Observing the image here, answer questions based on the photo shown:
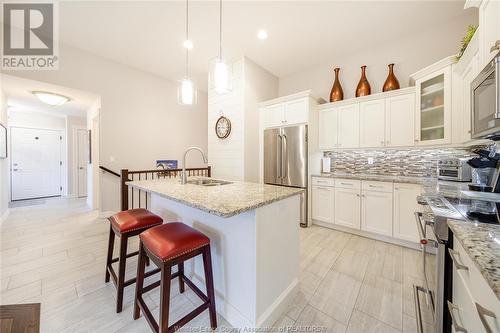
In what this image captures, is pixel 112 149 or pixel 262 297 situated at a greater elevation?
pixel 112 149

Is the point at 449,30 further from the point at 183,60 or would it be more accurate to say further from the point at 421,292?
the point at 183,60

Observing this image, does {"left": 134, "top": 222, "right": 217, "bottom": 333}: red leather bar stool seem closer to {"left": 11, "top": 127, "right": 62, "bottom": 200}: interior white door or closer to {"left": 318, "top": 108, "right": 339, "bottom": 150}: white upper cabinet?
{"left": 318, "top": 108, "right": 339, "bottom": 150}: white upper cabinet

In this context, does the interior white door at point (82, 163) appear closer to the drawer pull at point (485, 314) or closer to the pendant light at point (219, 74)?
the pendant light at point (219, 74)

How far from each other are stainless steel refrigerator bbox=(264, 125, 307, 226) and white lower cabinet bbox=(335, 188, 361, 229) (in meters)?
0.52

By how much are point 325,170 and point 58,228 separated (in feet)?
15.5

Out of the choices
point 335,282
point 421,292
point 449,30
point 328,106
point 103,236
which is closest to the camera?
point 421,292

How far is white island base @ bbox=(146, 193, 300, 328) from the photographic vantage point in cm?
129

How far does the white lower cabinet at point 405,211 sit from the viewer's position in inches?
96.7

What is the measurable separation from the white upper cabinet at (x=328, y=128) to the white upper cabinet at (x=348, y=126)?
0.21ft

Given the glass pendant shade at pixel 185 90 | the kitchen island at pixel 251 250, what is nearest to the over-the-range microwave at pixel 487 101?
the kitchen island at pixel 251 250

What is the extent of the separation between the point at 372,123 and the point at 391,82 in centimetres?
68

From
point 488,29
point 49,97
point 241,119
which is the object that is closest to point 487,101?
point 488,29

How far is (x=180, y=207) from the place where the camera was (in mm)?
1900

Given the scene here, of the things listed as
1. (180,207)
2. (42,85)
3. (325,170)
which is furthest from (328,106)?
(42,85)
